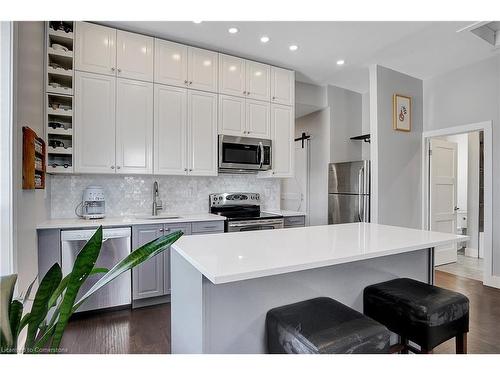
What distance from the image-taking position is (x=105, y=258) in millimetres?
2674

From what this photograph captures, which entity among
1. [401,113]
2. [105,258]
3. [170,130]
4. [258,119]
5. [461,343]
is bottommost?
[461,343]

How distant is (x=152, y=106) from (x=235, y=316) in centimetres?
252

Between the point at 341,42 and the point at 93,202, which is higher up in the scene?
the point at 341,42

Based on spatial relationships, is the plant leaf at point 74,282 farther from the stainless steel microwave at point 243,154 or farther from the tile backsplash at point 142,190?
the stainless steel microwave at point 243,154

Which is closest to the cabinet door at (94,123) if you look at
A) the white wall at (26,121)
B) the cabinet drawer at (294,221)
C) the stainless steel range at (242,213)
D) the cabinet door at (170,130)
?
the white wall at (26,121)

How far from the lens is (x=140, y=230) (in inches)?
111

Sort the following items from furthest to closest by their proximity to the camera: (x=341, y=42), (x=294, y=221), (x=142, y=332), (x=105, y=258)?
(x=294, y=221) < (x=341, y=42) < (x=105, y=258) < (x=142, y=332)

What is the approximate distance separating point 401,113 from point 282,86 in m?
1.74

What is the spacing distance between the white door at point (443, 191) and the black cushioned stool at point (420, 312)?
10.3 feet

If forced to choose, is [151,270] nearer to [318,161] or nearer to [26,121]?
[26,121]

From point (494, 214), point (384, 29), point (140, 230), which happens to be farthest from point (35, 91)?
point (494, 214)

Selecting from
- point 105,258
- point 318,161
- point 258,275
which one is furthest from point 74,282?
point 318,161

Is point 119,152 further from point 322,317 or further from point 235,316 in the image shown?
point 322,317
